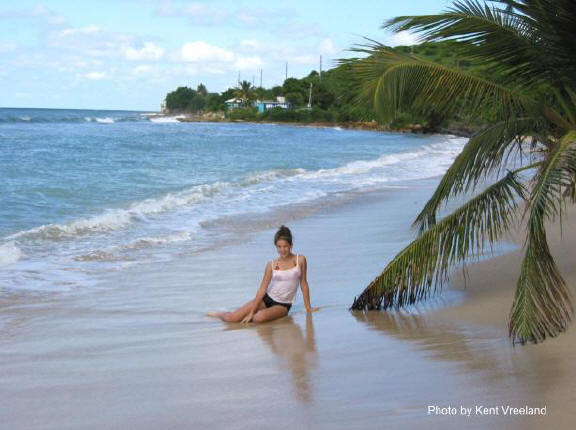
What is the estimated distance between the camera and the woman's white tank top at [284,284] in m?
6.85

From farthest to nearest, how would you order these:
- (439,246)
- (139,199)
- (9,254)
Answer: (139,199), (9,254), (439,246)

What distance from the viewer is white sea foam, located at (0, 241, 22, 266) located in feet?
33.5

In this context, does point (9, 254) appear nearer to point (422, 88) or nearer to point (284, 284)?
point (284, 284)

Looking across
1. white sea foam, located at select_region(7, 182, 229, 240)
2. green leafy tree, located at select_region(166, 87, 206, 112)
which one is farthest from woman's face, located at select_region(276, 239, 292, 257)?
green leafy tree, located at select_region(166, 87, 206, 112)

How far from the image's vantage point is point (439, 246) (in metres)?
6.30

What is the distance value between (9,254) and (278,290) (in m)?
5.34

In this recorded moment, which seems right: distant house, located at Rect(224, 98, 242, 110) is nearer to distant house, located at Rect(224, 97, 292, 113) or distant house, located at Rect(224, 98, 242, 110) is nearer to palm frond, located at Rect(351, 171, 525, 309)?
distant house, located at Rect(224, 97, 292, 113)

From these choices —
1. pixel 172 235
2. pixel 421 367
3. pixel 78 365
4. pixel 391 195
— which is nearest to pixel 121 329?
pixel 78 365

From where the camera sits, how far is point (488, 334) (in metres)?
5.62

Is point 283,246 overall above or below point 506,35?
below

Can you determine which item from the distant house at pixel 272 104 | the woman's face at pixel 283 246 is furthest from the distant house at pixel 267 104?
the woman's face at pixel 283 246

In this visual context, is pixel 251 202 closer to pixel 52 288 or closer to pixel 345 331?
pixel 52 288

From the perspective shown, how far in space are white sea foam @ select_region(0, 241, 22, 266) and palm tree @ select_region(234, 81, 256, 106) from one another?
122m

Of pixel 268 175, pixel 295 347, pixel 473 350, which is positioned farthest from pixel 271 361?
pixel 268 175
